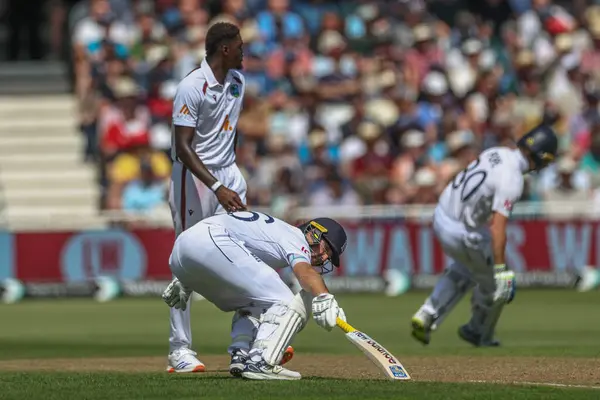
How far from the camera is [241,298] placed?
8188 millimetres

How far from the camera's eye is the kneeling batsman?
783 centimetres

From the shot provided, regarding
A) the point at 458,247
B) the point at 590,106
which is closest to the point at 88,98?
the point at 590,106

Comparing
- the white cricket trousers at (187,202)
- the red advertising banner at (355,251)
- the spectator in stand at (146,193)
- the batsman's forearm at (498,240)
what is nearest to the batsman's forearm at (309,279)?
the white cricket trousers at (187,202)

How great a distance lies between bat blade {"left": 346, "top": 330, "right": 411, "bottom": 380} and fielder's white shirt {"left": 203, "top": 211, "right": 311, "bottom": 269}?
23.7 inches

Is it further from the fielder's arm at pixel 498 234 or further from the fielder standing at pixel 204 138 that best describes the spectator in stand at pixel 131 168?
the fielder standing at pixel 204 138

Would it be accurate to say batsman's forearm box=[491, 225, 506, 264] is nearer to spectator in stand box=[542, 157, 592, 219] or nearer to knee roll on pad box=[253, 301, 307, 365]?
knee roll on pad box=[253, 301, 307, 365]

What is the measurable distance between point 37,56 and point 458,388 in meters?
18.5

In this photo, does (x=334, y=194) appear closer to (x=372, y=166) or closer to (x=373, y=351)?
(x=372, y=166)

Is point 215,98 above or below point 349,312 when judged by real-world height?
above


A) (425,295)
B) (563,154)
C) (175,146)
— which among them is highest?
(175,146)

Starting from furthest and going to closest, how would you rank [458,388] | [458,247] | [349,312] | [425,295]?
[425,295] → [349,312] → [458,247] → [458,388]

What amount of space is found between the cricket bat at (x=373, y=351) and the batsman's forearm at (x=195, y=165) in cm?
183

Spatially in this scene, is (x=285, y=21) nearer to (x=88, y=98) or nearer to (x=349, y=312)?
(x=88, y=98)

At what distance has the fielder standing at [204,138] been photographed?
30.8ft
